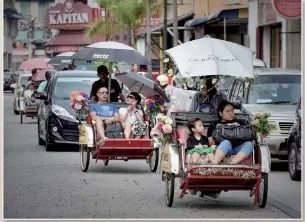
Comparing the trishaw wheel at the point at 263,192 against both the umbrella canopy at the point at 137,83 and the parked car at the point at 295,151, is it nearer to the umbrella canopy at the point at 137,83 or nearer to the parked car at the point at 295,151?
the parked car at the point at 295,151

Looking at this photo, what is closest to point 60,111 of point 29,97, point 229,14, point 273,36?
point 29,97

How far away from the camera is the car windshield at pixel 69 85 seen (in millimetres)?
23328

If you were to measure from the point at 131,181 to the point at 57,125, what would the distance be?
6.14m

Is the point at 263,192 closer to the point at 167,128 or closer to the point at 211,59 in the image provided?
the point at 167,128

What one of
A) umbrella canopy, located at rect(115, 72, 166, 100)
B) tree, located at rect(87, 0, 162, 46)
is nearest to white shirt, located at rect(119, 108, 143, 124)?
umbrella canopy, located at rect(115, 72, 166, 100)

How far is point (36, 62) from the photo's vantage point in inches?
1769

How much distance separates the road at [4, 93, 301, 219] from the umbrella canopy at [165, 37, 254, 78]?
168cm

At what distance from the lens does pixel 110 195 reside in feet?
47.3

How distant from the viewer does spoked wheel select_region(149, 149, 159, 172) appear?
1776 centimetres

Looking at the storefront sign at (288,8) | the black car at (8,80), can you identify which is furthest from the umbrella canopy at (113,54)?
the black car at (8,80)

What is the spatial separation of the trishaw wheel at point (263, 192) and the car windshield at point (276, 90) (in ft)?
22.7

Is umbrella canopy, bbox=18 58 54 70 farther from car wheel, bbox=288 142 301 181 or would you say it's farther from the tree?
car wheel, bbox=288 142 301 181

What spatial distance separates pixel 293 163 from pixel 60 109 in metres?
7.01

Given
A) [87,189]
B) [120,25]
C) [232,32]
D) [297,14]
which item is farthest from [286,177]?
[120,25]
